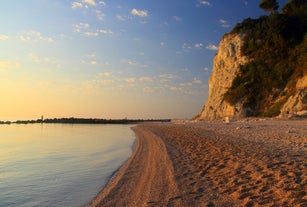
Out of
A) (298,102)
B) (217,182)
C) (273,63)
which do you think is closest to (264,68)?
(273,63)

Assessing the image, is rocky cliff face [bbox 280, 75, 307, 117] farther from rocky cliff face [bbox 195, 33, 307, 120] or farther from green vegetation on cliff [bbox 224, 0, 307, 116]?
rocky cliff face [bbox 195, 33, 307, 120]

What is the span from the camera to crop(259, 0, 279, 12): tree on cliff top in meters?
54.2

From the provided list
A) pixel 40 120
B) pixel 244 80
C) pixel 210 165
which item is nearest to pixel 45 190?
pixel 210 165

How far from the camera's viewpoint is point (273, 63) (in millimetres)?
42969

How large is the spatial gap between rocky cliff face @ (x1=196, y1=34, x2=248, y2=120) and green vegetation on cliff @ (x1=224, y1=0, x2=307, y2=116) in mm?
1923

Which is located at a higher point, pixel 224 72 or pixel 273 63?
pixel 224 72

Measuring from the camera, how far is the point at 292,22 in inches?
1671

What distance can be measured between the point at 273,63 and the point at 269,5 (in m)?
18.3

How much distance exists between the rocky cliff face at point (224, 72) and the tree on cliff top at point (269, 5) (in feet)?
26.4

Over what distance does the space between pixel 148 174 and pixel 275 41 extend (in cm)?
4141

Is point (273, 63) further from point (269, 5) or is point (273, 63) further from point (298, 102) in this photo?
point (269, 5)

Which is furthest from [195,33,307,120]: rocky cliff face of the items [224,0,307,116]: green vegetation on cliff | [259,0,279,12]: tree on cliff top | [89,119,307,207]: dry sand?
[89,119,307,207]: dry sand

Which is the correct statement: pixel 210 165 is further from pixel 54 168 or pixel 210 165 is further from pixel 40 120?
pixel 40 120

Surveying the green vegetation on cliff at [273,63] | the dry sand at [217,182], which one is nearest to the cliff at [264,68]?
the green vegetation on cliff at [273,63]
